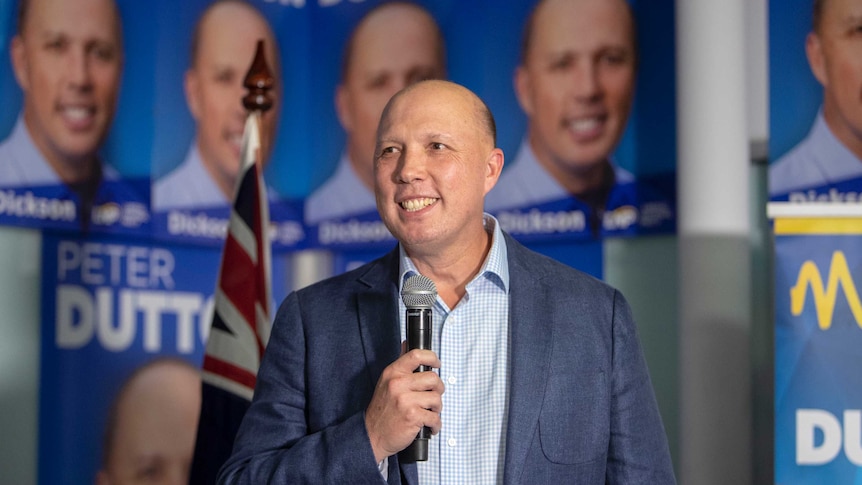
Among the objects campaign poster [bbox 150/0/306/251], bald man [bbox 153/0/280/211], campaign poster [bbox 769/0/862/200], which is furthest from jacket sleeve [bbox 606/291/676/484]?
bald man [bbox 153/0/280/211]

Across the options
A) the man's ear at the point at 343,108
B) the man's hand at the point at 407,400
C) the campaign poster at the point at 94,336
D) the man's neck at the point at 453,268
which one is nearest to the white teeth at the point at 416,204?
the man's neck at the point at 453,268

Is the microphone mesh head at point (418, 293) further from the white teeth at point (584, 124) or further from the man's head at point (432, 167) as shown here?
the white teeth at point (584, 124)

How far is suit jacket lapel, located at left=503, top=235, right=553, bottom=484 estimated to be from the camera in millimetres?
1789

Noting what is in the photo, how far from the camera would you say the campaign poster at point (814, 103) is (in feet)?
14.3

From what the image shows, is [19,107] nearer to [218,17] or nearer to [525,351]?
[218,17]

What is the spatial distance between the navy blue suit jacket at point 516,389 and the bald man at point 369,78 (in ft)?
12.0

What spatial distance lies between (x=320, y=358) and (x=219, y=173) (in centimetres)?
350

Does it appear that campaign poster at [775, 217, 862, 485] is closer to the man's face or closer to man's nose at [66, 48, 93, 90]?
the man's face

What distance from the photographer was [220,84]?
527 cm

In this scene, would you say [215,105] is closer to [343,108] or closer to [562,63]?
Result: [343,108]

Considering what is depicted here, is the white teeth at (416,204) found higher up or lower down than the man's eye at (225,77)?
lower down

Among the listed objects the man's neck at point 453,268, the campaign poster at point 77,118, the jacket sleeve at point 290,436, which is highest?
the campaign poster at point 77,118

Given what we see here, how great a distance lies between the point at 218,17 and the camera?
17.4ft

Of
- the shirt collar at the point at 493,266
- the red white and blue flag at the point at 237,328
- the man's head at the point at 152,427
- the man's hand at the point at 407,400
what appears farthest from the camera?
the man's head at the point at 152,427
